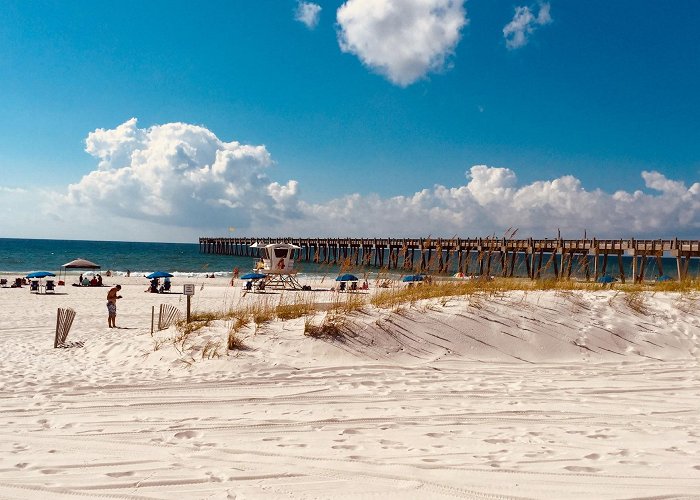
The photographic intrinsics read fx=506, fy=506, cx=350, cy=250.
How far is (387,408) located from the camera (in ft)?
15.4

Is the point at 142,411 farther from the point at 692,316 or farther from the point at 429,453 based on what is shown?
the point at 692,316

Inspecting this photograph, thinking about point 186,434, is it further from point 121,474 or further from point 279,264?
point 279,264

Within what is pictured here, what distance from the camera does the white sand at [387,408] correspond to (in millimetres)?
3182

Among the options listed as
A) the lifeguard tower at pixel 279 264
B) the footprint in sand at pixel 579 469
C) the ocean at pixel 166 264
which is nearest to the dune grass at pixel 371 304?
the ocean at pixel 166 264

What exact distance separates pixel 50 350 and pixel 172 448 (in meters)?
5.79

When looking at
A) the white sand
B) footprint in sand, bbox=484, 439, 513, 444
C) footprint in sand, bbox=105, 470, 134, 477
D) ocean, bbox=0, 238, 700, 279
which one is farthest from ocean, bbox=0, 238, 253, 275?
footprint in sand, bbox=484, 439, 513, 444

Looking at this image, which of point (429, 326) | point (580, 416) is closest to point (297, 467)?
point (580, 416)

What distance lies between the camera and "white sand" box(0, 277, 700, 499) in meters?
3.18

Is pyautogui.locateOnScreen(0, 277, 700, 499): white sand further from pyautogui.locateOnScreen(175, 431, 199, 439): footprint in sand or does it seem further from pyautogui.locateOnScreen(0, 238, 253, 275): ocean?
pyautogui.locateOnScreen(0, 238, 253, 275): ocean

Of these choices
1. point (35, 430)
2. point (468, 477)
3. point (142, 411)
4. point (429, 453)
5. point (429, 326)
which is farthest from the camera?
point (429, 326)

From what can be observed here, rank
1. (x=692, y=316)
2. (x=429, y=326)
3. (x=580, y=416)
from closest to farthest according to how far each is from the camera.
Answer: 1. (x=580, y=416)
2. (x=429, y=326)
3. (x=692, y=316)

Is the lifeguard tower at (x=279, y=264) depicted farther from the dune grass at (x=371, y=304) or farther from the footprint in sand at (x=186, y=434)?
the footprint in sand at (x=186, y=434)

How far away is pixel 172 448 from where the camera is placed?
147 inches

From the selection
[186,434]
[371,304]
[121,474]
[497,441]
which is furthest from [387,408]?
[371,304]
